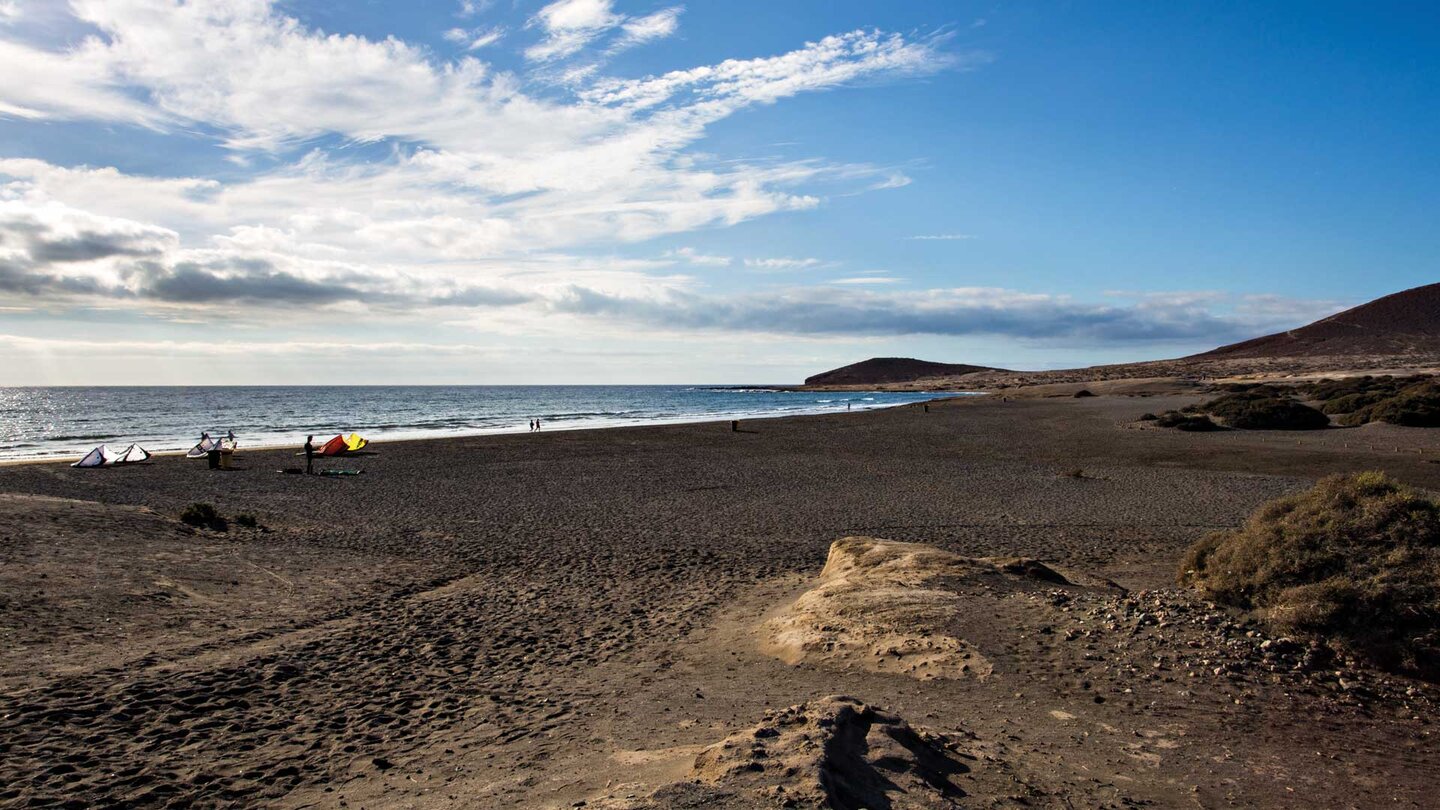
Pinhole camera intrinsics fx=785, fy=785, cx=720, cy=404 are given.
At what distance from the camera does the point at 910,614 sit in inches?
276

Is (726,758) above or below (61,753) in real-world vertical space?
above

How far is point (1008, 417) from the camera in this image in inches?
1702

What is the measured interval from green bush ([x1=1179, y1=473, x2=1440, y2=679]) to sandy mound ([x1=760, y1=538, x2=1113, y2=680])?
1.61 meters

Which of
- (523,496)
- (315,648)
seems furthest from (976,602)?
(523,496)

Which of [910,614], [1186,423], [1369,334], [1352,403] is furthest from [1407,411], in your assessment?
[1369,334]

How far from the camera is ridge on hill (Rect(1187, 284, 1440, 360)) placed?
88938 millimetres

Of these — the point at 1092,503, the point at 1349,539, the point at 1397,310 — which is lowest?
→ the point at 1092,503

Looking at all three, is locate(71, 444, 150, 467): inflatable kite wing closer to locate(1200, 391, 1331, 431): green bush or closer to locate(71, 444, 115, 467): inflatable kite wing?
locate(71, 444, 115, 467): inflatable kite wing

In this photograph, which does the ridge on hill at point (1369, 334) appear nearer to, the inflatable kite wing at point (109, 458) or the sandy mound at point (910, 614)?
the sandy mound at point (910, 614)

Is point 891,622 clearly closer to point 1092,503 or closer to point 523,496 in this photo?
point 1092,503

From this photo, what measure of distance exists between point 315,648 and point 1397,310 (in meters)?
135

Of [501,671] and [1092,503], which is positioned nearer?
[501,671]

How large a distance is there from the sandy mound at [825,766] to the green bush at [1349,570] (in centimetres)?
384

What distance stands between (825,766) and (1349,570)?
5298 mm
